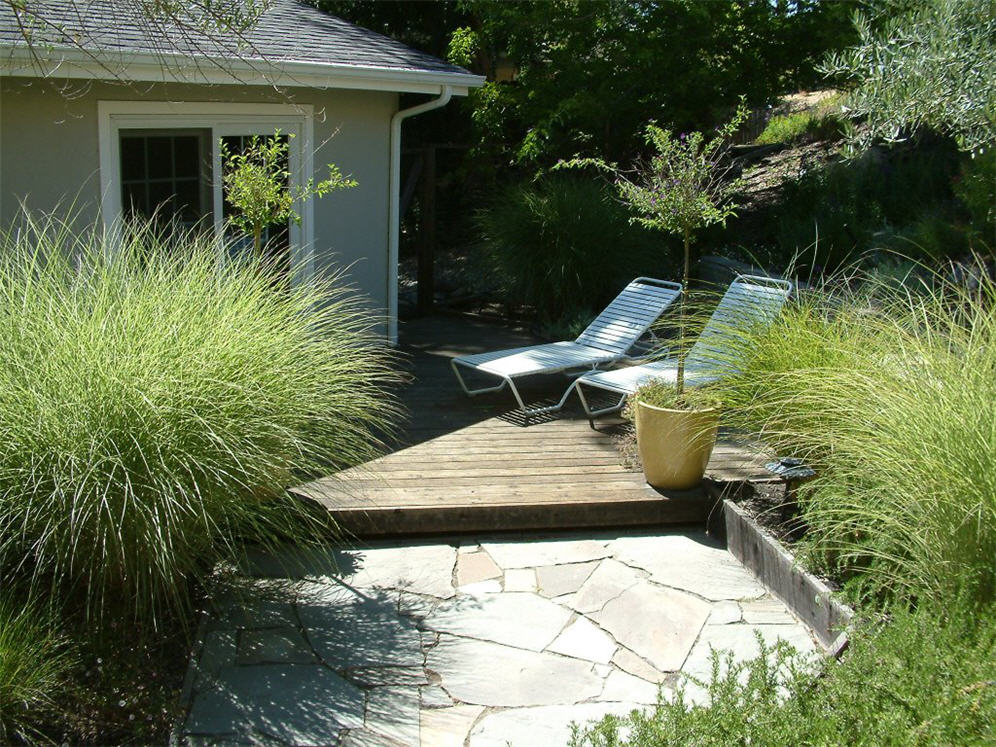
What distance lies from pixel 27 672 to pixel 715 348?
3.55 meters

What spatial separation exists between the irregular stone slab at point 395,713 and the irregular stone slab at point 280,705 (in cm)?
5

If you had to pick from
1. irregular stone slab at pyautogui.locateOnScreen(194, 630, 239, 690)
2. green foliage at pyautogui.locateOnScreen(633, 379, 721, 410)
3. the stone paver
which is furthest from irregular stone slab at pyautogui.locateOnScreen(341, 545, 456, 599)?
green foliage at pyautogui.locateOnScreen(633, 379, 721, 410)

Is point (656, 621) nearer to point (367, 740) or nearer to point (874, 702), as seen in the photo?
point (367, 740)

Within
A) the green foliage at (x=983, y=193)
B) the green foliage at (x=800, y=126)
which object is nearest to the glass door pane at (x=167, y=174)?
the green foliage at (x=983, y=193)

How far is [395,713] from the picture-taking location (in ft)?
12.7

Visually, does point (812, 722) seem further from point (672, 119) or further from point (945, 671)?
point (672, 119)

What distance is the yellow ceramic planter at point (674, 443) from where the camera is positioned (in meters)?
5.39

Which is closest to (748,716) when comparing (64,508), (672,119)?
(64,508)

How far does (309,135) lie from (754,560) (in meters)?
4.85

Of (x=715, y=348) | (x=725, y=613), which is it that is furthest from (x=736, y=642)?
(x=715, y=348)

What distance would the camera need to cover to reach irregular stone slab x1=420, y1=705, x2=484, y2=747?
3.71m

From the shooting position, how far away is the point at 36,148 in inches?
255

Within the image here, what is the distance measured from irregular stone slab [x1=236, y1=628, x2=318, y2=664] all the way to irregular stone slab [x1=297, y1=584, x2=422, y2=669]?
0.05 metres

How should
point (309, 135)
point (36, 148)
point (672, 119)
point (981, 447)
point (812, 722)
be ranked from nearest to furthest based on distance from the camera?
point (812, 722) < point (981, 447) < point (36, 148) < point (309, 135) < point (672, 119)
